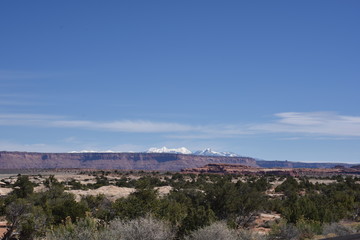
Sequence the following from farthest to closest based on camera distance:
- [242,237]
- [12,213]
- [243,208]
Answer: [243,208]
[12,213]
[242,237]

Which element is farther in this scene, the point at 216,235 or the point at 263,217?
the point at 263,217

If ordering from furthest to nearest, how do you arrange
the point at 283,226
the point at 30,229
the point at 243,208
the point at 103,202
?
1. the point at 103,202
2. the point at 243,208
3. the point at 30,229
4. the point at 283,226

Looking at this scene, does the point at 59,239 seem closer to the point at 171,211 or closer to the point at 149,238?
the point at 149,238

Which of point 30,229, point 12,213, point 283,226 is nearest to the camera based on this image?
point 283,226

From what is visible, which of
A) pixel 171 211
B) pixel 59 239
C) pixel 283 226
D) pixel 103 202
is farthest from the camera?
pixel 103 202

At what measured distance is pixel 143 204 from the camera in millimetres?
19469

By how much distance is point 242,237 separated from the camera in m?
15.6

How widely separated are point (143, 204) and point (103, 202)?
14544mm

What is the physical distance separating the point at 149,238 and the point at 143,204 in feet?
18.6

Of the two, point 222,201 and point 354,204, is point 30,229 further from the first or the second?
point 354,204

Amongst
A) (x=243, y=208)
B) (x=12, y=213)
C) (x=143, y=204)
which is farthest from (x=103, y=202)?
(x=143, y=204)

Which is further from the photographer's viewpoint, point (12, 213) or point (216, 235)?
point (12, 213)

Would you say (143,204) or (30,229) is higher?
(143,204)

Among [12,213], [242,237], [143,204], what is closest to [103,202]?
[12,213]
